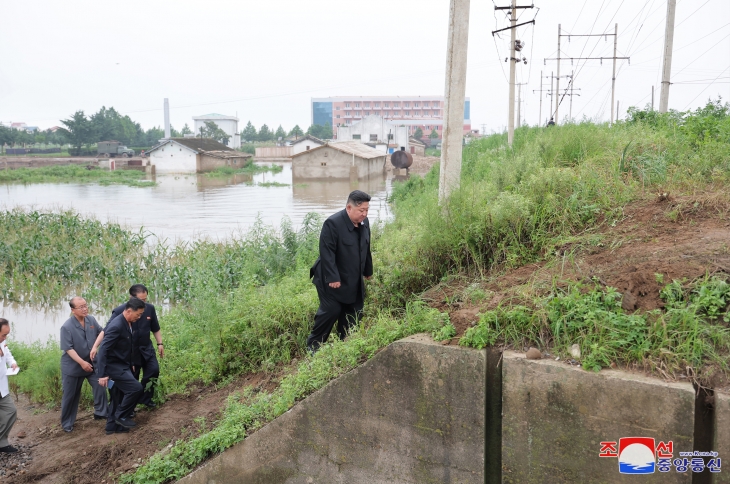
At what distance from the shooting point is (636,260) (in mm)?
4836

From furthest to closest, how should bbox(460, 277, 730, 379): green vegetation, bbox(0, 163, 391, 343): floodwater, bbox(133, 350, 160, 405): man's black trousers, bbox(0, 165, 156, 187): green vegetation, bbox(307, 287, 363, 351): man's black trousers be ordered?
bbox(0, 165, 156, 187): green vegetation
bbox(0, 163, 391, 343): floodwater
bbox(133, 350, 160, 405): man's black trousers
bbox(307, 287, 363, 351): man's black trousers
bbox(460, 277, 730, 379): green vegetation

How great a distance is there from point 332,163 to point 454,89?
37171 mm

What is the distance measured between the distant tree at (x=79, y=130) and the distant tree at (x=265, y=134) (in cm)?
4432

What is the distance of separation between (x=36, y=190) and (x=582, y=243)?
42953 millimetres

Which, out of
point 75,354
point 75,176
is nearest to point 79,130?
point 75,176

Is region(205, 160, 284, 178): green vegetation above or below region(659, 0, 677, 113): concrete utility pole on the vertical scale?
below

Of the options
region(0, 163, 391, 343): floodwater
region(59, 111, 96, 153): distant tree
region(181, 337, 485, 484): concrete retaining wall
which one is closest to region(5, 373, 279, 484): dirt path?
region(181, 337, 485, 484): concrete retaining wall

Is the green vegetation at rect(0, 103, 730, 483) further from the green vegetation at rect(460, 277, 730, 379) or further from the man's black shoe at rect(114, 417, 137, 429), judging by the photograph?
the man's black shoe at rect(114, 417, 137, 429)

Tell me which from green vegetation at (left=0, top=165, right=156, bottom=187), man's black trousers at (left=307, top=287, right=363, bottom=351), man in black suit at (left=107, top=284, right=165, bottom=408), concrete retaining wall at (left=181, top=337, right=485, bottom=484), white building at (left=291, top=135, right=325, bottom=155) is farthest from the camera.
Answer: white building at (left=291, top=135, right=325, bottom=155)

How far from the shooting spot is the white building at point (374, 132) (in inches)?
2891

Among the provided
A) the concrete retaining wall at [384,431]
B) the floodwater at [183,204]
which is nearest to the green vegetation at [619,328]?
the concrete retaining wall at [384,431]

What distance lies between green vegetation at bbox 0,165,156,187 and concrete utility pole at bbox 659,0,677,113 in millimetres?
37650

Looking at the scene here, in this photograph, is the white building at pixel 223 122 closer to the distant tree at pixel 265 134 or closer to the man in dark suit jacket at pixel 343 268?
the distant tree at pixel 265 134

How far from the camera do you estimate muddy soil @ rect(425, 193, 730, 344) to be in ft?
14.7
